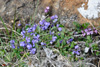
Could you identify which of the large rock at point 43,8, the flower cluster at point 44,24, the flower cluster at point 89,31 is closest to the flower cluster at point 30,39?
the flower cluster at point 44,24

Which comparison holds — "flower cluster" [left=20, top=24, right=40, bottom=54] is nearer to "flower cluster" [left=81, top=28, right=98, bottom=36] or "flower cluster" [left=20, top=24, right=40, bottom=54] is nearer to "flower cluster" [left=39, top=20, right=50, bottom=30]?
"flower cluster" [left=39, top=20, right=50, bottom=30]

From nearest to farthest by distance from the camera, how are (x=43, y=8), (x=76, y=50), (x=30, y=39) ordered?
(x=76, y=50) < (x=30, y=39) < (x=43, y=8)

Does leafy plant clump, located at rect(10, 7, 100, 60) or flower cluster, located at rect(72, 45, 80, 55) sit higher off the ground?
leafy plant clump, located at rect(10, 7, 100, 60)

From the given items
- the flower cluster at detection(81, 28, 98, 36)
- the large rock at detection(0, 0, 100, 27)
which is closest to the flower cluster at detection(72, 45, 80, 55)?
the flower cluster at detection(81, 28, 98, 36)

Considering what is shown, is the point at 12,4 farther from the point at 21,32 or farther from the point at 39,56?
the point at 39,56

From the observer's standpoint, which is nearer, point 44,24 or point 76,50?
point 76,50

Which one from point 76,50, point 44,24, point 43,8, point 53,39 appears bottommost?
point 76,50

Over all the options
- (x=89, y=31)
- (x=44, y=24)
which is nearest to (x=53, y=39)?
(x=44, y=24)

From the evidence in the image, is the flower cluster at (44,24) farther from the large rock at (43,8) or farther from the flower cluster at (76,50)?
the flower cluster at (76,50)

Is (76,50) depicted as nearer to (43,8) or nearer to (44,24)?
(44,24)
